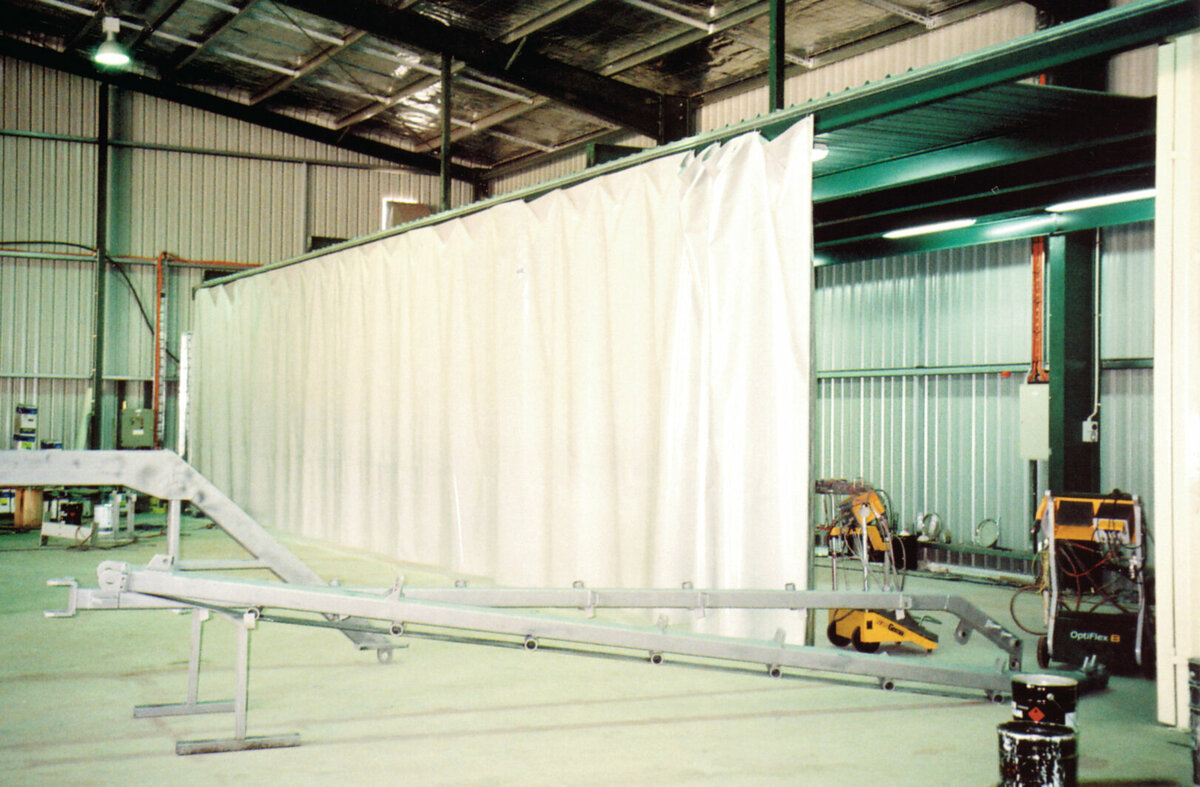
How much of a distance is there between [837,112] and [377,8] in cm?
874

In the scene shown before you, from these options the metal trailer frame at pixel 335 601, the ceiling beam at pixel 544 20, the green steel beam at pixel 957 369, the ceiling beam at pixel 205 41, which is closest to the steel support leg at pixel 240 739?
the metal trailer frame at pixel 335 601

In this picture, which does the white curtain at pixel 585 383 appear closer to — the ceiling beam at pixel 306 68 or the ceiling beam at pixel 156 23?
the ceiling beam at pixel 306 68

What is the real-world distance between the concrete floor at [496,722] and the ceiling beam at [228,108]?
1330 centimetres

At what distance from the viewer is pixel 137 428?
1752 centimetres

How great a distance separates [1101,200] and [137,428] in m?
15.1

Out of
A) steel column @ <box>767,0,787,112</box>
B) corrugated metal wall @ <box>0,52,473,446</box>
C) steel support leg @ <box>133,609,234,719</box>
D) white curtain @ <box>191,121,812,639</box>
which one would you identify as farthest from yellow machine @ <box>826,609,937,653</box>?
corrugated metal wall @ <box>0,52,473,446</box>

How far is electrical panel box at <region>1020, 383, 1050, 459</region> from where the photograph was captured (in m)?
11.6

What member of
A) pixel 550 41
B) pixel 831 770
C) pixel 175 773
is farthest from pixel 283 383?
pixel 831 770

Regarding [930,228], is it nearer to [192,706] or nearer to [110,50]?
[192,706]

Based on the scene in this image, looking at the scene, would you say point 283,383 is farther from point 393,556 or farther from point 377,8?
Result: point 377,8

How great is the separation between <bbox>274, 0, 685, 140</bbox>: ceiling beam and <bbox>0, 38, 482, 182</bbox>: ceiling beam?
20.6ft

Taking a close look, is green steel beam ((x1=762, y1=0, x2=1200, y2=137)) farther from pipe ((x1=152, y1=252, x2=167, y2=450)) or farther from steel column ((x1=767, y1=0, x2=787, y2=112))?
pipe ((x1=152, y1=252, x2=167, y2=450))

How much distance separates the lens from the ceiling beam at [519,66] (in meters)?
13.0

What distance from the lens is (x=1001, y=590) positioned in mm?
11188
